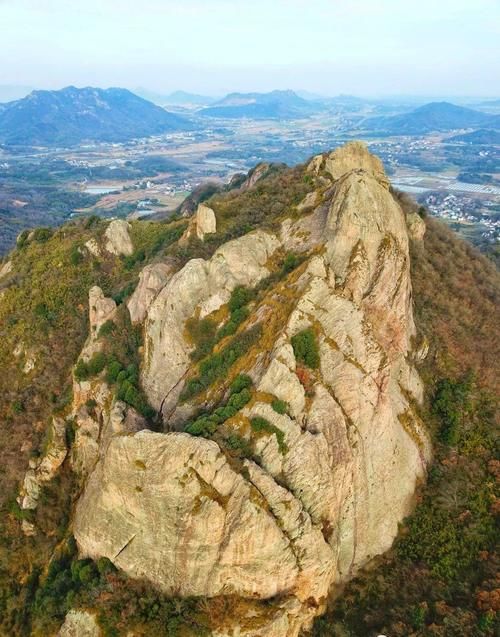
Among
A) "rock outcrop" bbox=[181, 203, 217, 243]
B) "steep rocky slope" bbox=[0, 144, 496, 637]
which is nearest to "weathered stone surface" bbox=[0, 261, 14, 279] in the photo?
"steep rocky slope" bbox=[0, 144, 496, 637]

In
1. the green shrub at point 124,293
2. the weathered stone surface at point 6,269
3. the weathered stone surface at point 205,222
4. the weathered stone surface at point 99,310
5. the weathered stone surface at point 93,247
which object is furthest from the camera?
the weathered stone surface at point 6,269

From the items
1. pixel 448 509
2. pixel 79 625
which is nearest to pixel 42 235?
pixel 79 625

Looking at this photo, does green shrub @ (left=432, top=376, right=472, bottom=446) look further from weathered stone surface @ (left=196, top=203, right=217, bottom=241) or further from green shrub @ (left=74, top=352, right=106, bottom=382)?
green shrub @ (left=74, top=352, right=106, bottom=382)

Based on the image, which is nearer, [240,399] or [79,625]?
[79,625]

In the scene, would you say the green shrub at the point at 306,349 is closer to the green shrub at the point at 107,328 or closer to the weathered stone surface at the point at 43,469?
the green shrub at the point at 107,328

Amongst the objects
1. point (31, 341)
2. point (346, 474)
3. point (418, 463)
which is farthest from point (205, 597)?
point (31, 341)

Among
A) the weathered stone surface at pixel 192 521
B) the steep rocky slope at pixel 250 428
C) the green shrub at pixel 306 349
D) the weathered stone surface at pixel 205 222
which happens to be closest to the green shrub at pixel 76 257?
the steep rocky slope at pixel 250 428

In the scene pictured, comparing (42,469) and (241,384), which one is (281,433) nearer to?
(241,384)
